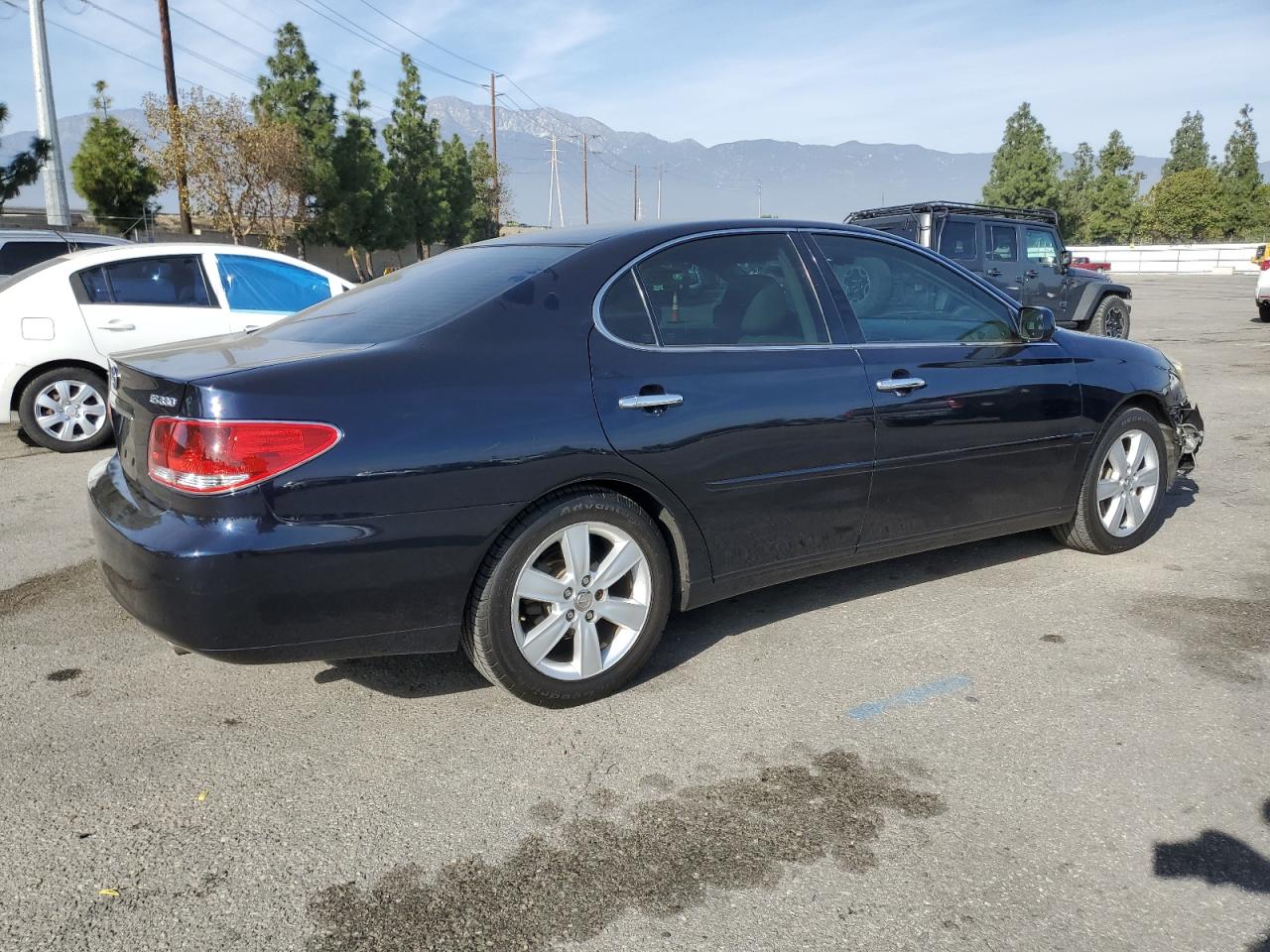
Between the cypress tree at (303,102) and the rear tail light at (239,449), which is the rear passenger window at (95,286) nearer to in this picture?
the rear tail light at (239,449)

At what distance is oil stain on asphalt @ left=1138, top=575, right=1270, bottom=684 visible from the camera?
362 cm

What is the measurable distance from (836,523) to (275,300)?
5.71 metres

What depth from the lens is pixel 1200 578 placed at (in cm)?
457

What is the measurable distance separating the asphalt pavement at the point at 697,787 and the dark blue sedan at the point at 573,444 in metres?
0.35

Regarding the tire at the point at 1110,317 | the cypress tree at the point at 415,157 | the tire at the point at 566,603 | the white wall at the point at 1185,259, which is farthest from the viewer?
the white wall at the point at 1185,259

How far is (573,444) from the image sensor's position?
3.11m

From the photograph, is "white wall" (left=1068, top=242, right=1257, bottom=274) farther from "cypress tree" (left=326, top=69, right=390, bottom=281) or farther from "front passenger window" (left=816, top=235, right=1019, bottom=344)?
"front passenger window" (left=816, top=235, right=1019, bottom=344)

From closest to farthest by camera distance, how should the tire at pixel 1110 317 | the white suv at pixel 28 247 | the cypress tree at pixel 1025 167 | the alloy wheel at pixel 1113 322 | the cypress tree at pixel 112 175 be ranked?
the white suv at pixel 28 247 → the tire at pixel 1110 317 → the alloy wheel at pixel 1113 322 → the cypress tree at pixel 112 175 → the cypress tree at pixel 1025 167

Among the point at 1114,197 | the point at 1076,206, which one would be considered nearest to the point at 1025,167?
the point at 1114,197

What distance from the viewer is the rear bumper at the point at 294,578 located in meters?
2.72

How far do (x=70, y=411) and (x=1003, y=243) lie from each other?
10.2 m

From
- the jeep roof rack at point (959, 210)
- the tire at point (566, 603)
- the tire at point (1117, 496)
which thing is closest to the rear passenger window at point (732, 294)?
the tire at point (566, 603)

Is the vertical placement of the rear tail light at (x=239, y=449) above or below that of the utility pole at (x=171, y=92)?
below

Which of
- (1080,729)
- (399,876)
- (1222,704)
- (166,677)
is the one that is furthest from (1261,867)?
(166,677)
